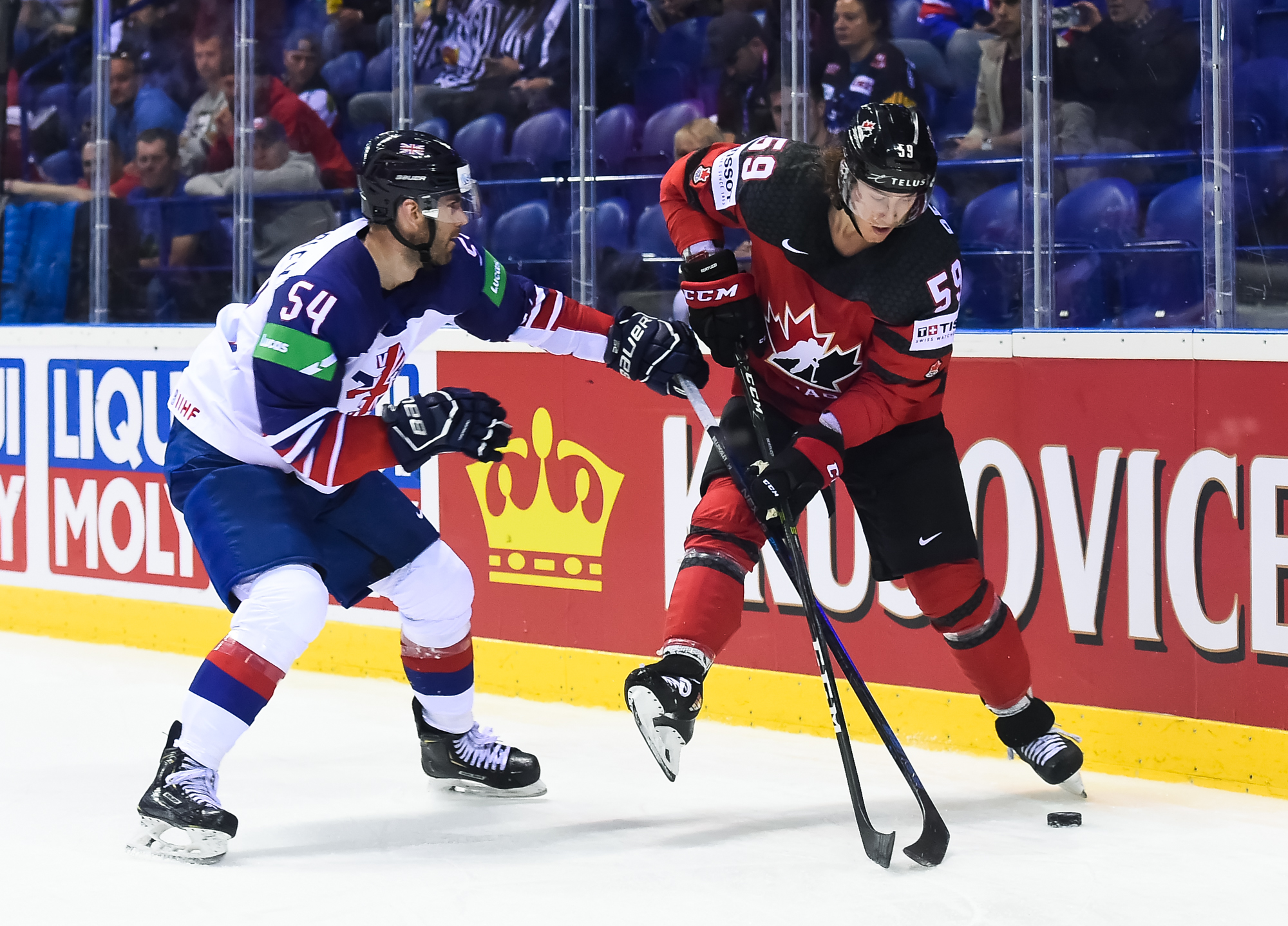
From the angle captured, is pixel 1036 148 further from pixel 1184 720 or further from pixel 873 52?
pixel 1184 720

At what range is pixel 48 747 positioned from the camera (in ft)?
11.6

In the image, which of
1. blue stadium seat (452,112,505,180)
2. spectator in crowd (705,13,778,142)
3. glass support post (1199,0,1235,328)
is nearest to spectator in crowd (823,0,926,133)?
spectator in crowd (705,13,778,142)

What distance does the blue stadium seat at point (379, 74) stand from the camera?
507 cm

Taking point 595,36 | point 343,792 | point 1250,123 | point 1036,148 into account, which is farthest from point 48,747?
point 1250,123

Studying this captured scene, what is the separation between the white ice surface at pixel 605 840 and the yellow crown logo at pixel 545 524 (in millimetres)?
430

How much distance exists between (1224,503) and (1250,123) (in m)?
0.93

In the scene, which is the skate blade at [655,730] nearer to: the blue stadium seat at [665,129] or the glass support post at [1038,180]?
the glass support post at [1038,180]

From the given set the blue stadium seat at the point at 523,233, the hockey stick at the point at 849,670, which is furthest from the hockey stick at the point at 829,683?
the blue stadium seat at the point at 523,233

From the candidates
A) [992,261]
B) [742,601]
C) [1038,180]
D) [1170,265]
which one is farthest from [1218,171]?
[742,601]

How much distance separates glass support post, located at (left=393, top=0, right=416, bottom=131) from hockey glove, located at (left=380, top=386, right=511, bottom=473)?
2.31 meters

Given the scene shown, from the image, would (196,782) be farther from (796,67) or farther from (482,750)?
(796,67)

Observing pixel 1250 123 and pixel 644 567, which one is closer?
pixel 1250 123

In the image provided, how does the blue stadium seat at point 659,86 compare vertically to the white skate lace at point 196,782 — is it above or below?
above

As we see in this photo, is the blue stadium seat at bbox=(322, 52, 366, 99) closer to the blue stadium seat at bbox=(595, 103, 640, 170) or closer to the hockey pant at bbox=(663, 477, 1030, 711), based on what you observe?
the blue stadium seat at bbox=(595, 103, 640, 170)
